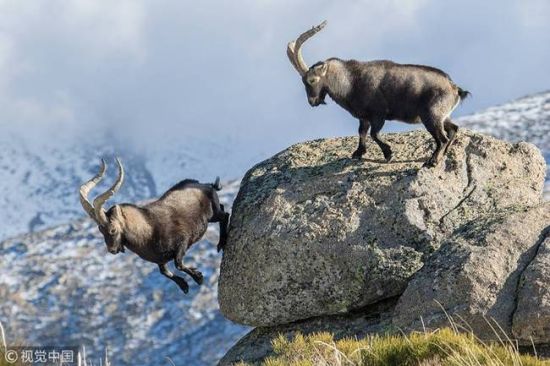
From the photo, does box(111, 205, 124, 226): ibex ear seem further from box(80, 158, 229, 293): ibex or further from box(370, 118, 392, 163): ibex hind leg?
box(370, 118, 392, 163): ibex hind leg

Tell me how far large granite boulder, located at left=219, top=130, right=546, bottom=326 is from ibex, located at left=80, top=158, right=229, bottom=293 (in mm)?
805

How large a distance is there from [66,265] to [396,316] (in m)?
158

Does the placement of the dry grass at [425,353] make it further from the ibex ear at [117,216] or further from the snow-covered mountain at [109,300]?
the snow-covered mountain at [109,300]

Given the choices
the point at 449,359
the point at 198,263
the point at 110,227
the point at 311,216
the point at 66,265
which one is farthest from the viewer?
the point at 66,265

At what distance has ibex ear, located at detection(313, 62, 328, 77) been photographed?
1712 cm

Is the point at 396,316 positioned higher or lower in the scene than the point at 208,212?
lower

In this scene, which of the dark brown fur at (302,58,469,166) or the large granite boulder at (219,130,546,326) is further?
the dark brown fur at (302,58,469,166)

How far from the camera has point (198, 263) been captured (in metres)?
156

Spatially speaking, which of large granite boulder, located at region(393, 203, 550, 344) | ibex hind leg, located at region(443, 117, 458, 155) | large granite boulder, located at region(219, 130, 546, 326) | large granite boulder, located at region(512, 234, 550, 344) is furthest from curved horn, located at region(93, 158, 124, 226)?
large granite boulder, located at region(512, 234, 550, 344)

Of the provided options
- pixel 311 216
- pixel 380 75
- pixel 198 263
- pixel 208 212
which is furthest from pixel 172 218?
pixel 198 263

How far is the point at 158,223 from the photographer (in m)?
17.4

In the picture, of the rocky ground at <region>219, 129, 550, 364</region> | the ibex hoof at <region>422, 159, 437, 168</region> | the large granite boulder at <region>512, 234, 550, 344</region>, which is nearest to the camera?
the large granite boulder at <region>512, 234, 550, 344</region>

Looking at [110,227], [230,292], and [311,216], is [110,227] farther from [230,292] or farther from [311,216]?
[311,216]

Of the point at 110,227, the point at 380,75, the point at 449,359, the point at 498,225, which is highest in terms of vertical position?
the point at 380,75
